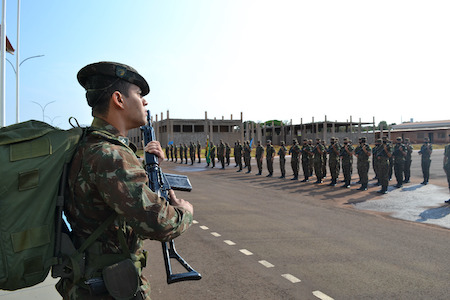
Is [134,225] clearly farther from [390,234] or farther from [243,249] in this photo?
[390,234]

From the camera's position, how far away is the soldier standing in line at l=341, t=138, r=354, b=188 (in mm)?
13445

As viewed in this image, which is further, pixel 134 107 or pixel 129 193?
pixel 134 107

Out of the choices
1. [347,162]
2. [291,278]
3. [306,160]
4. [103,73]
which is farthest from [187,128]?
[103,73]

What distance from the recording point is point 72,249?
159 cm

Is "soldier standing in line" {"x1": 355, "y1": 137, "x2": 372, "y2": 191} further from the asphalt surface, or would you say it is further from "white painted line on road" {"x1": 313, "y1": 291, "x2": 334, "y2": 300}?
"white painted line on road" {"x1": 313, "y1": 291, "x2": 334, "y2": 300}

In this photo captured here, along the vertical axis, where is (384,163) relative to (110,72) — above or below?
below

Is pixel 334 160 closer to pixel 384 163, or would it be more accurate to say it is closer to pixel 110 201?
pixel 384 163

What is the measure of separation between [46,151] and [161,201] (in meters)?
0.56

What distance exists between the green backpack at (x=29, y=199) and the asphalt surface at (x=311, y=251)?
2552 millimetres

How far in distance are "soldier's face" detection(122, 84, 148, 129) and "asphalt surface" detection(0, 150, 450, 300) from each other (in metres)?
2.61

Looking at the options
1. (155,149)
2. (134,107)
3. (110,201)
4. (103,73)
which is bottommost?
(110,201)

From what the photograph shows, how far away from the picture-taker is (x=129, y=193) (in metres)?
1.49

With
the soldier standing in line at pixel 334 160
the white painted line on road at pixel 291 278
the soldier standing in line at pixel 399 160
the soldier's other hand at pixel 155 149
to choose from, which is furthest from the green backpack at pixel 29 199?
the soldier standing in line at pixel 399 160

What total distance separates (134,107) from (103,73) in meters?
0.24
